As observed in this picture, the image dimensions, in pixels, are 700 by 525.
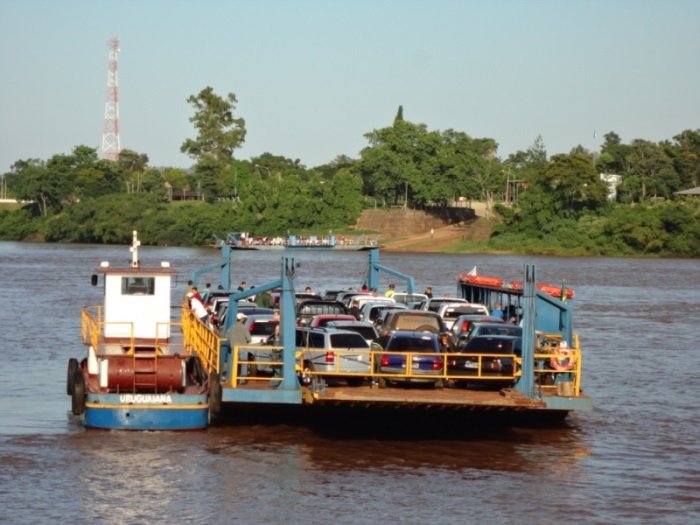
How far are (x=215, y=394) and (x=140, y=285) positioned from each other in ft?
13.4

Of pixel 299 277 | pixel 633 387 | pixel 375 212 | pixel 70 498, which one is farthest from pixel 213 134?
pixel 70 498

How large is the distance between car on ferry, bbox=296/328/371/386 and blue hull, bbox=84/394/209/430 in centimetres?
209

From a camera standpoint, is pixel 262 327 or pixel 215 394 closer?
pixel 215 394

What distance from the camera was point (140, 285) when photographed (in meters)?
28.4

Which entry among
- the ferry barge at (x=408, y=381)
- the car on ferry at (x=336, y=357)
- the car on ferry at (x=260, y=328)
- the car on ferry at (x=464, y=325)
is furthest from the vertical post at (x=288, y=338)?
the car on ferry at (x=464, y=325)

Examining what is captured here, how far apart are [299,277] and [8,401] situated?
54.1 meters

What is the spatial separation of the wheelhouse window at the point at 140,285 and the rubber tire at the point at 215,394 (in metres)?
3.52

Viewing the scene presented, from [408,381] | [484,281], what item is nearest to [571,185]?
[484,281]

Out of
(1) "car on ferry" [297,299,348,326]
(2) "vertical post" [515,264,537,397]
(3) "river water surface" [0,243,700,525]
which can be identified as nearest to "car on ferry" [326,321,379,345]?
(3) "river water surface" [0,243,700,525]

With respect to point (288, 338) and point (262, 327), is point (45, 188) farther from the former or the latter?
point (288, 338)

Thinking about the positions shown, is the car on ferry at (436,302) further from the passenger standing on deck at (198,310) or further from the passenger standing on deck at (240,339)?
the passenger standing on deck at (240,339)

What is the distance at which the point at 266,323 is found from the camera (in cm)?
3053

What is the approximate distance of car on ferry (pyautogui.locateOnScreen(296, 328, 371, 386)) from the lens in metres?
25.3

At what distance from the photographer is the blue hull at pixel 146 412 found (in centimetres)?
2519
